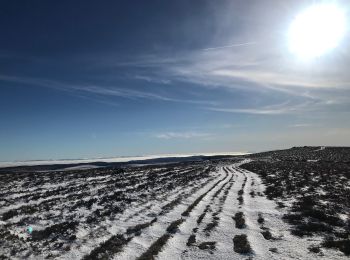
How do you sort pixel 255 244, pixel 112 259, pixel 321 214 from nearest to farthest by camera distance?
pixel 112 259
pixel 255 244
pixel 321 214

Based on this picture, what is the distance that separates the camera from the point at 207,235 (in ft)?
44.0

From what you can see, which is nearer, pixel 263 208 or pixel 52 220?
pixel 52 220

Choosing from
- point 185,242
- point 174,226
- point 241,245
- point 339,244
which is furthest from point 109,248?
point 339,244

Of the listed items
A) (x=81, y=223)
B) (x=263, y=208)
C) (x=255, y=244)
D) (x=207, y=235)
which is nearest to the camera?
(x=255, y=244)

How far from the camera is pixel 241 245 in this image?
11.9 m

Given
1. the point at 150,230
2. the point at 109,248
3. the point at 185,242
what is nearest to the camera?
the point at 109,248

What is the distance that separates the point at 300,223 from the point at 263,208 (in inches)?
167

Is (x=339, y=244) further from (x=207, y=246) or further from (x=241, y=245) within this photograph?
(x=207, y=246)

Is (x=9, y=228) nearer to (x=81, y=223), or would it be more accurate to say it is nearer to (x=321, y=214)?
(x=81, y=223)

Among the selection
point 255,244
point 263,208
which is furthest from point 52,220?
point 263,208

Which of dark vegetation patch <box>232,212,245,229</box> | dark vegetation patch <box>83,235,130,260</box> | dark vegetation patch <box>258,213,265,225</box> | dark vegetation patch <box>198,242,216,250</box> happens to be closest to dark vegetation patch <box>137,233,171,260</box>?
dark vegetation patch <box>83,235,130,260</box>

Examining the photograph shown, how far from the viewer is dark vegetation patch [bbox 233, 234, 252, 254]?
11293mm

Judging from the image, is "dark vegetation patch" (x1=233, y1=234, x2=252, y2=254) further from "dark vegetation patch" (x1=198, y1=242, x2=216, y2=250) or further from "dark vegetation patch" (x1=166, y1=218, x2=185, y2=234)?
"dark vegetation patch" (x1=166, y1=218, x2=185, y2=234)

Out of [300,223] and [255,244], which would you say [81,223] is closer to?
[255,244]
